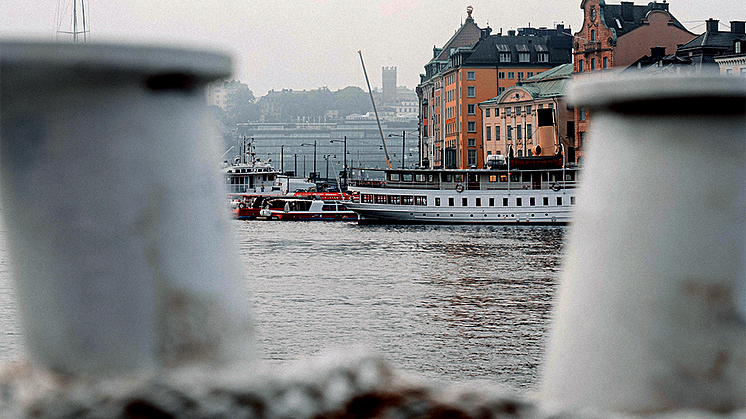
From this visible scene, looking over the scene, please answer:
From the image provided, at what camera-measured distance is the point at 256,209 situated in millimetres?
66438

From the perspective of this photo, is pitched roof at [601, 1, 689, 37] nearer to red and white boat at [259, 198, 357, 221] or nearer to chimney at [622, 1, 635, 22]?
chimney at [622, 1, 635, 22]

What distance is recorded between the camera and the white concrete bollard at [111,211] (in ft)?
6.44

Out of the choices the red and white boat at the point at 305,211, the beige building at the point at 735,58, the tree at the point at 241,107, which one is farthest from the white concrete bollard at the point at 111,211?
the tree at the point at 241,107

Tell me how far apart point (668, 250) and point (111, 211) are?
111 centimetres

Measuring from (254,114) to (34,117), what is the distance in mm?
197392

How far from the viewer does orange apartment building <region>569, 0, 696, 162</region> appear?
64.6 metres

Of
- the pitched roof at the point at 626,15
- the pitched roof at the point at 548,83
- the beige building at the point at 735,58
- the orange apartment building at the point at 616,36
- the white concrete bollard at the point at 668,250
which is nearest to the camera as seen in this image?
the white concrete bollard at the point at 668,250

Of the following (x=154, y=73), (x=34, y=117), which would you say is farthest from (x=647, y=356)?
(x=34, y=117)

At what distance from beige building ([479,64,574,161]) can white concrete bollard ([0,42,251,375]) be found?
205 feet

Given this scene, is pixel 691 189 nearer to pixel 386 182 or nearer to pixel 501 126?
pixel 386 182

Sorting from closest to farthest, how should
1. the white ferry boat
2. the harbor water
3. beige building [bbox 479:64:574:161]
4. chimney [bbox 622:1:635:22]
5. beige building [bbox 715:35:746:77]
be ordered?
1. the harbor water
2. beige building [bbox 715:35:746:77]
3. the white ferry boat
4. chimney [bbox 622:1:635:22]
5. beige building [bbox 479:64:574:161]

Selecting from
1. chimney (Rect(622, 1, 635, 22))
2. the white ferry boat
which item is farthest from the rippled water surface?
chimney (Rect(622, 1, 635, 22))

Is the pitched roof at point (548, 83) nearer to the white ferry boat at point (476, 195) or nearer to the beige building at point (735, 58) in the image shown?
the white ferry boat at point (476, 195)

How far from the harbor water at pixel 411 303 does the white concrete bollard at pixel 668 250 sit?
1262 millimetres
